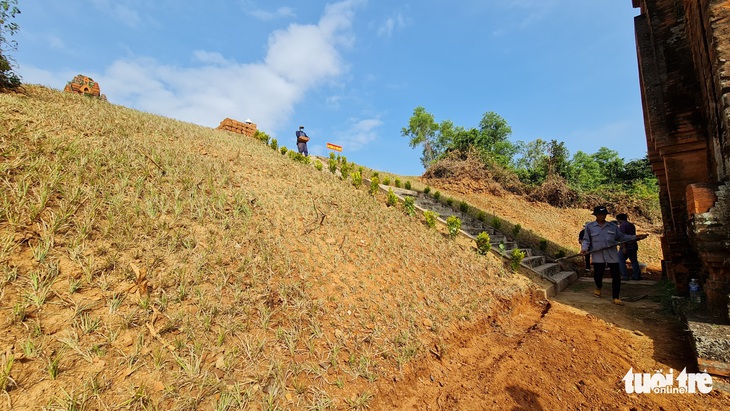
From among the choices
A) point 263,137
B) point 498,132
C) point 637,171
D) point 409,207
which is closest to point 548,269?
point 409,207

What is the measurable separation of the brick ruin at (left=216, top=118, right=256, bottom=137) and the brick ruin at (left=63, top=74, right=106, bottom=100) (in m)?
4.68

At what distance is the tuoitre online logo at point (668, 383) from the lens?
3068mm

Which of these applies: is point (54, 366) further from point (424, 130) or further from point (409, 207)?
point (424, 130)

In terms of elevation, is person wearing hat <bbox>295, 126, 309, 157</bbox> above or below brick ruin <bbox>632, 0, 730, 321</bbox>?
above

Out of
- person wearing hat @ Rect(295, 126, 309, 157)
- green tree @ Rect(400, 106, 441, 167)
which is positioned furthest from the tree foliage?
person wearing hat @ Rect(295, 126, 309, 157)

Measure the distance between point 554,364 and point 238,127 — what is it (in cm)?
1567

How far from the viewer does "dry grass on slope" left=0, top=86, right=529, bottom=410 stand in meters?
2.60

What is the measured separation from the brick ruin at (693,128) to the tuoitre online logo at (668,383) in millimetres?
1029

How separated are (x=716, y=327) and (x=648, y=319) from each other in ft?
6.27

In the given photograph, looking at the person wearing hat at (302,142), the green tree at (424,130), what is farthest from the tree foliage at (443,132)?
the person wearing hat at (302,142)

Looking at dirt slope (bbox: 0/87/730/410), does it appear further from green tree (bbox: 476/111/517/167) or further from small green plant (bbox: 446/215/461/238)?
green tree (bbox: 476/111/517/167)

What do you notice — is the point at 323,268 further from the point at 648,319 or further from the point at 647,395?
the point at 648,319

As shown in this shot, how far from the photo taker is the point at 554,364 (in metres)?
3.73

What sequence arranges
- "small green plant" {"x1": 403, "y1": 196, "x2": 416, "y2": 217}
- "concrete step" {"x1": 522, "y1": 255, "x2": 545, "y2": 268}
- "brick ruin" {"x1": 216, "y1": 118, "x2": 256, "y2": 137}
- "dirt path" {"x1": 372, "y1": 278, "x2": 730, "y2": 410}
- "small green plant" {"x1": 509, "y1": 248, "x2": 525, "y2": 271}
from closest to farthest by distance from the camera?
"dirt path" {"x1": 372, "y1": 278, "x2": 730, "y2": 410} → "small green plant" {"x1": 509, "y1": 248, "x2": 525, "y2": 271} → "concrete step" {"x1": 522, "y1": 255, "x2": 545, "y2": 268} → "small green plant" {"x1": 403, "y1": 196, "x2": 416, "y2": 217} → "brick ruin" {"x1": 216, "y1": 118, "x2": 256, "y2": 137}
